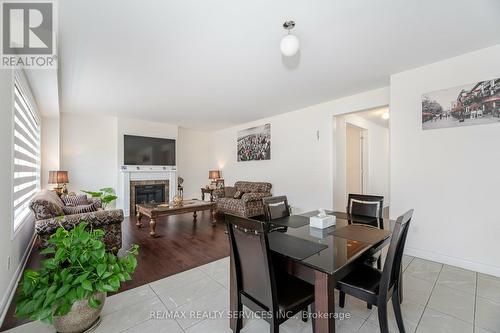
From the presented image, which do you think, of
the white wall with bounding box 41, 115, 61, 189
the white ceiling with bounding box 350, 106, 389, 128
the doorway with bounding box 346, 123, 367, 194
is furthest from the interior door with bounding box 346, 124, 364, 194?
the white wall with bounding box 41, 115, 61, 189

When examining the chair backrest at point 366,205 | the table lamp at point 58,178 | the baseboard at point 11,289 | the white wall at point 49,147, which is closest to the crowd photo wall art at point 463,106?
the chair backrest at point 366,205

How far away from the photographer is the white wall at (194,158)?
23.1ft

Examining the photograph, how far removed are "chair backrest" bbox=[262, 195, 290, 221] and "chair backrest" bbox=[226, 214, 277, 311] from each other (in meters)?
0.75

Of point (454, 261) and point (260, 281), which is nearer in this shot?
point (260, 281)

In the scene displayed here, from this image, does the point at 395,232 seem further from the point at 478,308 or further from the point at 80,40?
the point at 80,40

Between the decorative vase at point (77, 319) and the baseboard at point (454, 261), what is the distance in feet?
11.7

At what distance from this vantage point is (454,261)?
2.60 metres

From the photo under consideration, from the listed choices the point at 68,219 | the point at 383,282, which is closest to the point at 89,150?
the point at 68,219

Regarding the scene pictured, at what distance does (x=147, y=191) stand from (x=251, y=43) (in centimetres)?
501

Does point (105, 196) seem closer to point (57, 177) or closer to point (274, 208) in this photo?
point (57, 177)

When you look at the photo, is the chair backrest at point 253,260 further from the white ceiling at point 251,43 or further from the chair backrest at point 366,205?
the white ceiling at point 251,43

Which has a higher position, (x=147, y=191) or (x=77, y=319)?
(x=147, y=191)

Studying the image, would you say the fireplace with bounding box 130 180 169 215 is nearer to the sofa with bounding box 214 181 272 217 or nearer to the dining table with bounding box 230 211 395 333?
the sofa with bounding box 214 181 272 217

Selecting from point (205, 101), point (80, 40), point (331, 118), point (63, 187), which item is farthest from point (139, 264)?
point (331, 118)
